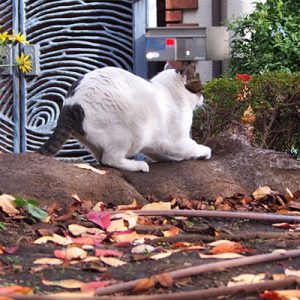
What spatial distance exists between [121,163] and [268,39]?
334 centimetres

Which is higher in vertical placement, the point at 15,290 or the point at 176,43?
the point at 176,43

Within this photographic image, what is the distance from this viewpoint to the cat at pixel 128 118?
5.79 m

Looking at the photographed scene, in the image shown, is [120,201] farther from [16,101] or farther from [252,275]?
[16,101]

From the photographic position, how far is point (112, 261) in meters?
3.65

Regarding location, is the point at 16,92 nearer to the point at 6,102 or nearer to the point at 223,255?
the point at 6,102

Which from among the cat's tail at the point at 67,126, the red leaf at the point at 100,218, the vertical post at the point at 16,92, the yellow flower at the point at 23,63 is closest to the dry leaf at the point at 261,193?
the cat's tail at the point at 67,126

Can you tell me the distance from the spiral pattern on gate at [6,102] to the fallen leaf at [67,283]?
5815 millimetres

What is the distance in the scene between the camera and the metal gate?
29.8ft

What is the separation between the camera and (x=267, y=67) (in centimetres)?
858

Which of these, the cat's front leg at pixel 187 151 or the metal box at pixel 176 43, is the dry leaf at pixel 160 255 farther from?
the metal box at pixel 176 43

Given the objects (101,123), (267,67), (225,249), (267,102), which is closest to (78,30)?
(267,67)

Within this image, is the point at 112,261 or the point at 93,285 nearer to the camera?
the point at 93,285

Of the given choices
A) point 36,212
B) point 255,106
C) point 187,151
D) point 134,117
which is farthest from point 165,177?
Result: point 36,212

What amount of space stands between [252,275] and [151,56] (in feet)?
18.3
